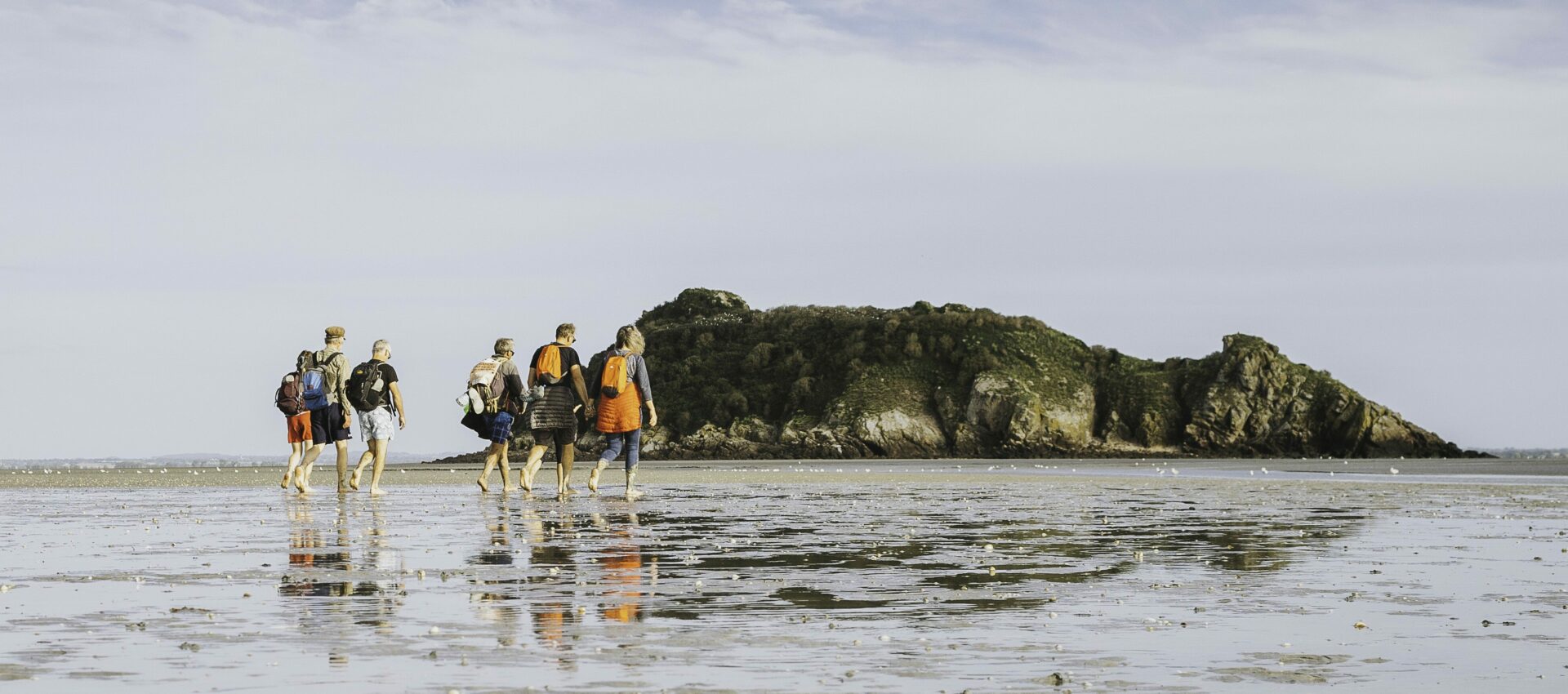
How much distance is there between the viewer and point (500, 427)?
2212cm

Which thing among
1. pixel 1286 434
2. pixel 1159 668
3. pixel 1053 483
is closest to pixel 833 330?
pixel 1286 434

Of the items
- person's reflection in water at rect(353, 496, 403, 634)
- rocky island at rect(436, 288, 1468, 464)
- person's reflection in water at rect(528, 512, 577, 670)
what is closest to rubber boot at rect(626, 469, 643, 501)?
person's reflection in water at rect(528, 512, 577, 670)

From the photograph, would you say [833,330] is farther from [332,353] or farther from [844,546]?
[844,546]

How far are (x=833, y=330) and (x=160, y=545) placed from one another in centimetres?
8036

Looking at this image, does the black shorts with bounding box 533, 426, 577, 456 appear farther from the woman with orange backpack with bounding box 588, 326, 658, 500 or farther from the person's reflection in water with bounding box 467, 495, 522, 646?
the person's reflection in water with bounding box 467, 495, 522, 646

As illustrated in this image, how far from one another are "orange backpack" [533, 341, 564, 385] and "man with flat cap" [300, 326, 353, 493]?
9.75ft

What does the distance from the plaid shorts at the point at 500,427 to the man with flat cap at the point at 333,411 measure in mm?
2048

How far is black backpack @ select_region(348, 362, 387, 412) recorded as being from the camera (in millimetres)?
21141

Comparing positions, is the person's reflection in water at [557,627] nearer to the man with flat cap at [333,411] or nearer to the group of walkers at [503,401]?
the group of walkers at [503,401]

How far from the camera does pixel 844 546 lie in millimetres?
11664

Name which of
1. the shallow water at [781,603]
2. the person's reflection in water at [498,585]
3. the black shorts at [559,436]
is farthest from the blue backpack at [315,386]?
the person's reflection in water at [498,585]

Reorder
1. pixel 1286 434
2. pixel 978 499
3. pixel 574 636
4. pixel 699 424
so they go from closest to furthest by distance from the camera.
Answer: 1. pixel 574 636
2. pixel 978 499
3. pixel 1286 434
4. pixel 699 424

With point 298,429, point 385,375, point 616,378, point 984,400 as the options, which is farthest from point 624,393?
point 984,400

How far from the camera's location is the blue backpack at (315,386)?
71.7 ft
